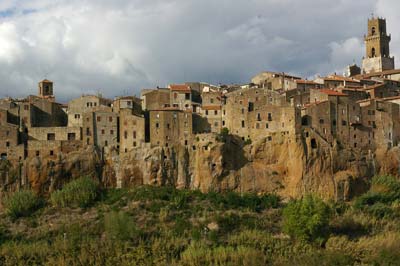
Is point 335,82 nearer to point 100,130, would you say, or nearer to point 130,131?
point 130,131

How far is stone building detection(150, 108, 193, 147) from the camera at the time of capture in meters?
74.4

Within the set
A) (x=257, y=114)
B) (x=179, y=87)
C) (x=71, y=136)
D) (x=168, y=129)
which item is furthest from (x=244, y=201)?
(x=71, y=136)

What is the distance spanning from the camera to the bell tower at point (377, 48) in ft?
354

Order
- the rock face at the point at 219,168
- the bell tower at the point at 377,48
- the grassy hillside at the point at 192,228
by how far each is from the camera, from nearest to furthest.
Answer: the grassy hillside at the point at 192,228
the rock face at the point at 219,168
the bell tower at the point at 377,48

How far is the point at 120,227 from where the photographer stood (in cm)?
6631

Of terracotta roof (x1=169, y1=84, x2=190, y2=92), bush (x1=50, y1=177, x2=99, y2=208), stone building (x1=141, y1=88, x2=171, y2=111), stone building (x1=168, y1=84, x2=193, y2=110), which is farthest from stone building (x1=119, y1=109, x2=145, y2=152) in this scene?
terracotta roof (x1=169, y1=84, x2=190, y2=92)

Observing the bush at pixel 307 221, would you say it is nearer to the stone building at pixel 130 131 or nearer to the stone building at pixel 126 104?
the stone building at pixel 130 131

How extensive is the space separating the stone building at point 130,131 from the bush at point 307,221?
16.0m

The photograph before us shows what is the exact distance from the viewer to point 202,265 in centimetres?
6091

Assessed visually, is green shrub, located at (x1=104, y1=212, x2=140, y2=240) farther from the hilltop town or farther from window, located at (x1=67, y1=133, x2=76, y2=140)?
window, located at (x1=67, y1=133, x2=76, y2=140)

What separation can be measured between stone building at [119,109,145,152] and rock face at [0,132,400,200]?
835 mm

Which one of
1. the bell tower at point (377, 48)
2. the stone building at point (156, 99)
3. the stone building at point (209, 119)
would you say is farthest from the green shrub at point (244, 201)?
the bell tower at point (377, 48)

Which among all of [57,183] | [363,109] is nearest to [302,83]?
[363,109]

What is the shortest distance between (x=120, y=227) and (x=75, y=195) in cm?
696
